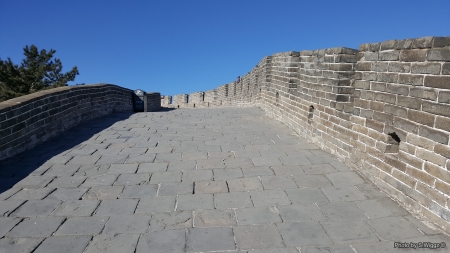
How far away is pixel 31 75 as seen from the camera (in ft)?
72.4

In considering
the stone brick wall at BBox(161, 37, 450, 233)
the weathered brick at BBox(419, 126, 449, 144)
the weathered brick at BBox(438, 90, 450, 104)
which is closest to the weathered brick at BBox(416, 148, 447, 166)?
the stone brick wall at BBox(161, 37, 450, 233)

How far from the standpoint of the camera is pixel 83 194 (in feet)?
11.0

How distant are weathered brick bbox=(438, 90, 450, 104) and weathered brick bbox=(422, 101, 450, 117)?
3 cm

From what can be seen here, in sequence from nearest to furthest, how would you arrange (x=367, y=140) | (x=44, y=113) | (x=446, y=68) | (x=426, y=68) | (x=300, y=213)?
1. (x=446, y=68)
2. (x=426, y=68)
3. (x=300, y=213)
4. (x=367, y=140)
5. (x=44, y=113)

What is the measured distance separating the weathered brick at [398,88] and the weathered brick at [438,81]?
0.26m

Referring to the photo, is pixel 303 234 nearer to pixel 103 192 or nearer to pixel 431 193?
pixel 431 193

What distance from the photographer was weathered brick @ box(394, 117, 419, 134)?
294cm

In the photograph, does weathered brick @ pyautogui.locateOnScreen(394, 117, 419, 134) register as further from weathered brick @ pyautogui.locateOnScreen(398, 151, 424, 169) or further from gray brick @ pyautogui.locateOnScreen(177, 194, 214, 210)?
gray brick @ pyautogui.locateOnScreen(177, 194, 214, 210)

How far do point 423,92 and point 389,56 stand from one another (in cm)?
67

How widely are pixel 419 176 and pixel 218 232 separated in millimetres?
1910

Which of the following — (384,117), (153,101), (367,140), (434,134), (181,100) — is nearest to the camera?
(434,134)

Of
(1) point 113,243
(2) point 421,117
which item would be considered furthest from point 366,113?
(1) point 113,243

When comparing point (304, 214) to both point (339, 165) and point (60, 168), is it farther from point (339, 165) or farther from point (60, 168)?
point (60, 168)

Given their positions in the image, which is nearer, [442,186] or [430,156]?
[442,186]
